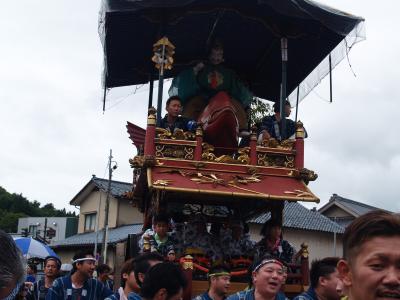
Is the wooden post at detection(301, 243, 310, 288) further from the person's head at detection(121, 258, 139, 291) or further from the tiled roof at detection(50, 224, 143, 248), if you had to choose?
the tiled roof at detection(50, 224, 143, 248)

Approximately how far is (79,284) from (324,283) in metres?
2.70

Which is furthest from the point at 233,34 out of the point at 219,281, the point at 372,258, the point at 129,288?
the point at 372,258

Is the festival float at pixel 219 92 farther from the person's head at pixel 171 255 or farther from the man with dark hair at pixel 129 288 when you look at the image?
the man with dark hair at pixel 129 288

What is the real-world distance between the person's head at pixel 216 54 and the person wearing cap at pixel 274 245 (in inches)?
111

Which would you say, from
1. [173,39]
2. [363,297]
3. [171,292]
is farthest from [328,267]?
[173,39]

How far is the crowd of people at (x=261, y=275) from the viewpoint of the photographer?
1682 millimetres

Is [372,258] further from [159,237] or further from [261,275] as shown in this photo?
[159,237]

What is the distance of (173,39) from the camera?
9.24 m

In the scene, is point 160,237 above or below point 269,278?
above

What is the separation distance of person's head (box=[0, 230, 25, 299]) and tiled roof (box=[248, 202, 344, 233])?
23.2 metres

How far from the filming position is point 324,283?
14.5ft

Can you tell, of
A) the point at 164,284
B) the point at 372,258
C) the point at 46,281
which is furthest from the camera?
the point at 46,281

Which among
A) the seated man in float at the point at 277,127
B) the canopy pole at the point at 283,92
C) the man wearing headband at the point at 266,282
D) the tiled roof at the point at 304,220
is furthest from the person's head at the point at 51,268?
the tiled roof at the point at 304,220

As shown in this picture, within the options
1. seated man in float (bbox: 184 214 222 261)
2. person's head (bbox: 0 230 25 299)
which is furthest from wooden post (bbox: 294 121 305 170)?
person's head (bbox: 0 230 25 299)
